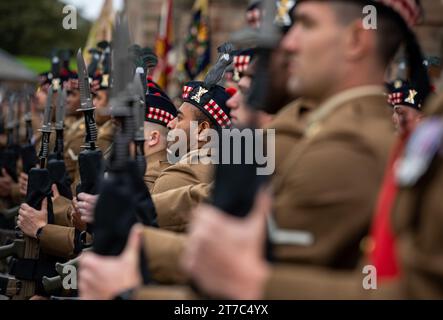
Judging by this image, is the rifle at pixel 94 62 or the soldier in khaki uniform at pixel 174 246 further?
the rifle at pixel 94 62

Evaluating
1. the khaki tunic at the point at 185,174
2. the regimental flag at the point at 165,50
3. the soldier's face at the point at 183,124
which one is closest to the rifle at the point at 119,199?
the khaki tunic at the point at 185,174

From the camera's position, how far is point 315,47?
309 cm

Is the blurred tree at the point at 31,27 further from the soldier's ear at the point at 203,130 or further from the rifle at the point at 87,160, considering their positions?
the rifle at the point at 87,160

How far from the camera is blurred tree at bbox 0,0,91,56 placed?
6381cm

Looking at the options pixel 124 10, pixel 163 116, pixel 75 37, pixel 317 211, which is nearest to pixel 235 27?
pixel 163 116

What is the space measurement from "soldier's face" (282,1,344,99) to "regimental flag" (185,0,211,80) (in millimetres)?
9241

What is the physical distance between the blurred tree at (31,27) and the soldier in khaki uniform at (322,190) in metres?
61.0

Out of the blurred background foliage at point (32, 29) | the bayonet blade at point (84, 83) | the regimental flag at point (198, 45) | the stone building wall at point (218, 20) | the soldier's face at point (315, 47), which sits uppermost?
the blurred background foliage at point (32, 29)


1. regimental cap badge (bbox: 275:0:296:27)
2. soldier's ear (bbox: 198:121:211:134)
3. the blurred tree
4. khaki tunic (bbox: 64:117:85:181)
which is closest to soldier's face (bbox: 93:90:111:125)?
khaki tunic (bbox: 64:117:85:181)

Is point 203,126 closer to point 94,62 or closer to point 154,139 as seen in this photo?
point 154,139

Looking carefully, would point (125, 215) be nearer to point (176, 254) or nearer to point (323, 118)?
point (176, 254)

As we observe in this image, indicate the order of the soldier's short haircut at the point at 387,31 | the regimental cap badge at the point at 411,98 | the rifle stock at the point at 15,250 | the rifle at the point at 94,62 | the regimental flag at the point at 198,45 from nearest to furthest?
the soldier's short haircut at the point at 387,31 < the regimental cap badge at the point at 411,98 < the rifle stock at the point at 15,250 < the rifle at the point at 94,62 < the regimental flag at the point at 198,45

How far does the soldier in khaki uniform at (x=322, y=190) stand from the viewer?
2652 millimetres
